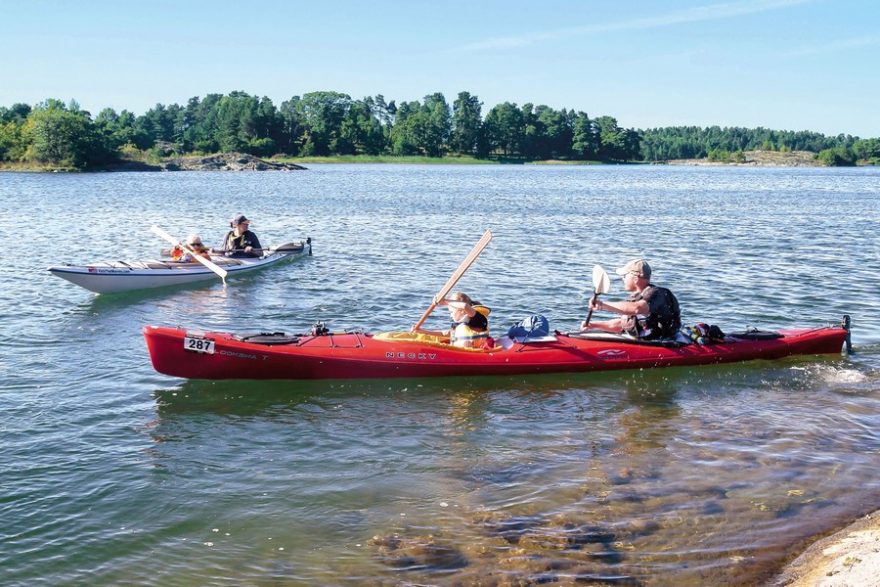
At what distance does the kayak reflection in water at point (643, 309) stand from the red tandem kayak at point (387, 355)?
0.23 m

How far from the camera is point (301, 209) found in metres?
40.5

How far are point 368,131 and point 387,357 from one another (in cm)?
12633

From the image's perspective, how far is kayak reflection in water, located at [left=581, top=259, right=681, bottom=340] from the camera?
11289 millimetres

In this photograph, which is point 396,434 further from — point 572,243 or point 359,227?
point 359,227

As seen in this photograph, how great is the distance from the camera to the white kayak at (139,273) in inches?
641

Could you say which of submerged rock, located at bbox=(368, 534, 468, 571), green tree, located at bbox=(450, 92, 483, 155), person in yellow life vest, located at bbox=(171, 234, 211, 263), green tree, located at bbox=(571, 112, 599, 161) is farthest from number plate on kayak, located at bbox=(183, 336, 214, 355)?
green tree, located at bbox=(571, 112, 599, 161)

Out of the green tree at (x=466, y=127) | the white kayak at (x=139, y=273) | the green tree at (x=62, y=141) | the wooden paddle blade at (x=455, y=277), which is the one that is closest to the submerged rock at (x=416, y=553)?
the wooden paddle blade at (x=455, y=277)

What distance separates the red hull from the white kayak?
6.73m

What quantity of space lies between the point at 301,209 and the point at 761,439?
33.6m

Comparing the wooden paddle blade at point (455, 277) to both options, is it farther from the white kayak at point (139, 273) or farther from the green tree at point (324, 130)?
the green tree at point (324, 130)

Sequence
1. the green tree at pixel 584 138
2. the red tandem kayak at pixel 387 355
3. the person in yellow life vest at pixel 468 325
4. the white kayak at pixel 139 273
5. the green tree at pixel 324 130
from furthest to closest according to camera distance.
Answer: the green tree at pixel 584 138, the green tree at pixel 324 130, the white kayak at pixel 139 273, the person in yellow life vest at pixel 468 325, the red tandem kayak at pixel 387 355

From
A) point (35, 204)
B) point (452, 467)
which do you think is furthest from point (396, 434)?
point (35, 204)

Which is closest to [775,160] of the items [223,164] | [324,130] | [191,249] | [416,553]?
[324,130]

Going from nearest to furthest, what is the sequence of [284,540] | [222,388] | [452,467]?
[284,540] < [452,467] < [222,388]
